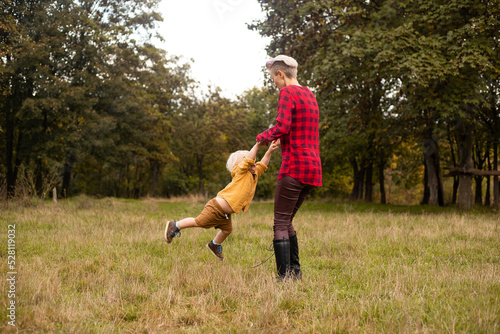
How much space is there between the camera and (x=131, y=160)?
2636 cm

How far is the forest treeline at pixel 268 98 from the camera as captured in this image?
10906mm

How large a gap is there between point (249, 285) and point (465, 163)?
12799mm

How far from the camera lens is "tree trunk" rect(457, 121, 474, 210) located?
44.2 ft

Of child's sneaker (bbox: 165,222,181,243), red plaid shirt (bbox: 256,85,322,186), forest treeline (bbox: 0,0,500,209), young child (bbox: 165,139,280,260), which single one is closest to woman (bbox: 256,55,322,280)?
red plaid shirt (bbox: 256,85,322,186)

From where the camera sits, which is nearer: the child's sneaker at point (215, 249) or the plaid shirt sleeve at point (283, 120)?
the plaid shirt sleeve at point (283, 120)

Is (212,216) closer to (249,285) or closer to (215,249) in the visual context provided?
(215,249)

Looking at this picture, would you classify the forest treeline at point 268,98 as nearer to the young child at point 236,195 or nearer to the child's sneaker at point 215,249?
the young child at point 236,195

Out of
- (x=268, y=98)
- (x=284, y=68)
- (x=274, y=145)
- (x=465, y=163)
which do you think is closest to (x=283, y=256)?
(x=274, y=145)

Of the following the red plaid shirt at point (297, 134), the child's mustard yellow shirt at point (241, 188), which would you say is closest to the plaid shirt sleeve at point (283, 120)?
the red plaid shirt at point (297, 134)

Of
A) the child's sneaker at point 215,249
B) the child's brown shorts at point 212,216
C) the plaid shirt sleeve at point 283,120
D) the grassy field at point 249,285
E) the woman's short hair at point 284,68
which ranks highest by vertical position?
the woman's short hair at point 284,68

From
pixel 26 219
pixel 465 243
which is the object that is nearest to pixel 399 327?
pixel 465 243

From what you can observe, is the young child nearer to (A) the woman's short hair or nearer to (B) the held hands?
(B) the held hands

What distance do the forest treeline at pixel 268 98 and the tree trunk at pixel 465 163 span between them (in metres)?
0.05

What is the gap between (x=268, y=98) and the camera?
88.1ft
